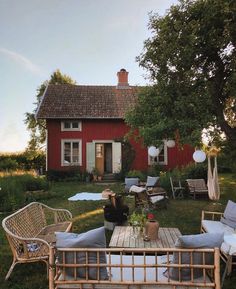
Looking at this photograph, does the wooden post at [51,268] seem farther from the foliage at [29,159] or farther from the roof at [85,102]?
the foliage at [29,159]

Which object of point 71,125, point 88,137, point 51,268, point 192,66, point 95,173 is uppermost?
point 192,66

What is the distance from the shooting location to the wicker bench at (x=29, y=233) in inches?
193

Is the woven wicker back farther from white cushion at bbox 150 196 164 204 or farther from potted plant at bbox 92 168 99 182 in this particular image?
potted plant at bbox 92 168 99 182

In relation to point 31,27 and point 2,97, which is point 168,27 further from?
point 2,97

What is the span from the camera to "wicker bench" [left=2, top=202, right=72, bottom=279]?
4891 millimetres

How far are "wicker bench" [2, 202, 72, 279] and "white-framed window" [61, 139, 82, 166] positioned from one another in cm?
1302

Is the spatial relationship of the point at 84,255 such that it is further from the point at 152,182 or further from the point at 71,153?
the point at 71,153

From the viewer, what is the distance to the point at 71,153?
20.5 meters

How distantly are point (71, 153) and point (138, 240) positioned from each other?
49.7ft

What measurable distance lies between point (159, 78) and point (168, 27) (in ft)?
4.76

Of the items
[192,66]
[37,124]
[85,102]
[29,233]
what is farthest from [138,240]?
[37,124]

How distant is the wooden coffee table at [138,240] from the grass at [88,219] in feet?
3.87

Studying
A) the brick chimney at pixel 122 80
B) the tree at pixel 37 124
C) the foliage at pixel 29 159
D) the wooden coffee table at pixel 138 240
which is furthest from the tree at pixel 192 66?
the tree at pixel 37 124

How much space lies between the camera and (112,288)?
3607 millimetres
